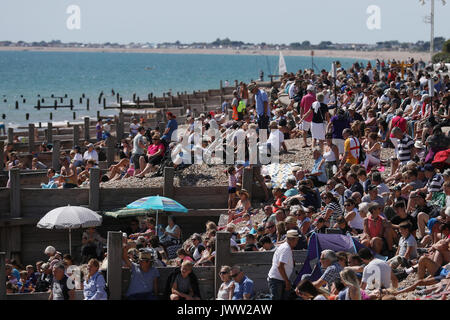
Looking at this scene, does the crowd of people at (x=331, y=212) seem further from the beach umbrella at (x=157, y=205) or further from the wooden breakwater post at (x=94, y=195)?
the wooden breakwater post at (x=94, y=195)

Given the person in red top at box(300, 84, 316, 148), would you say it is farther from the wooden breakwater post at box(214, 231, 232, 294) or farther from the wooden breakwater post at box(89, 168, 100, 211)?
the wooden breakwater post at box(214, 231, 232, 294)

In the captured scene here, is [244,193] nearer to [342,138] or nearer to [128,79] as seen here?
[342,138]

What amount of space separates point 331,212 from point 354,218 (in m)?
0.64

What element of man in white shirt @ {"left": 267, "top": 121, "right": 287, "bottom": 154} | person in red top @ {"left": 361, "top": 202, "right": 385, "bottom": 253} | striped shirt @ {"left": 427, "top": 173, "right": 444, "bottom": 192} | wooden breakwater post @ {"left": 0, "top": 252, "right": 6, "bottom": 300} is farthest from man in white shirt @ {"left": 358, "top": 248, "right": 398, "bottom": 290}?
man in white shirt @ {"left": 267, "top": 121, "right": 287, "bottom": 154}

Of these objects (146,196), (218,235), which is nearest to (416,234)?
(218,235)

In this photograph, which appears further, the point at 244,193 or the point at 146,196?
the point at 146,196

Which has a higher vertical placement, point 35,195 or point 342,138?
point 342,138

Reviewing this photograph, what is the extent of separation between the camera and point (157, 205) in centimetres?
1734

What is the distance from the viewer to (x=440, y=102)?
23.6 m

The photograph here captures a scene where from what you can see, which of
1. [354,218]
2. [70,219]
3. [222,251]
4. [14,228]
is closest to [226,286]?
[222,251]

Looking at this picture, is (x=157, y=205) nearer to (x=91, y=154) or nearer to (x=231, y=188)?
(x=231, y=188)

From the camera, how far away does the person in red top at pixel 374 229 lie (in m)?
13.0
